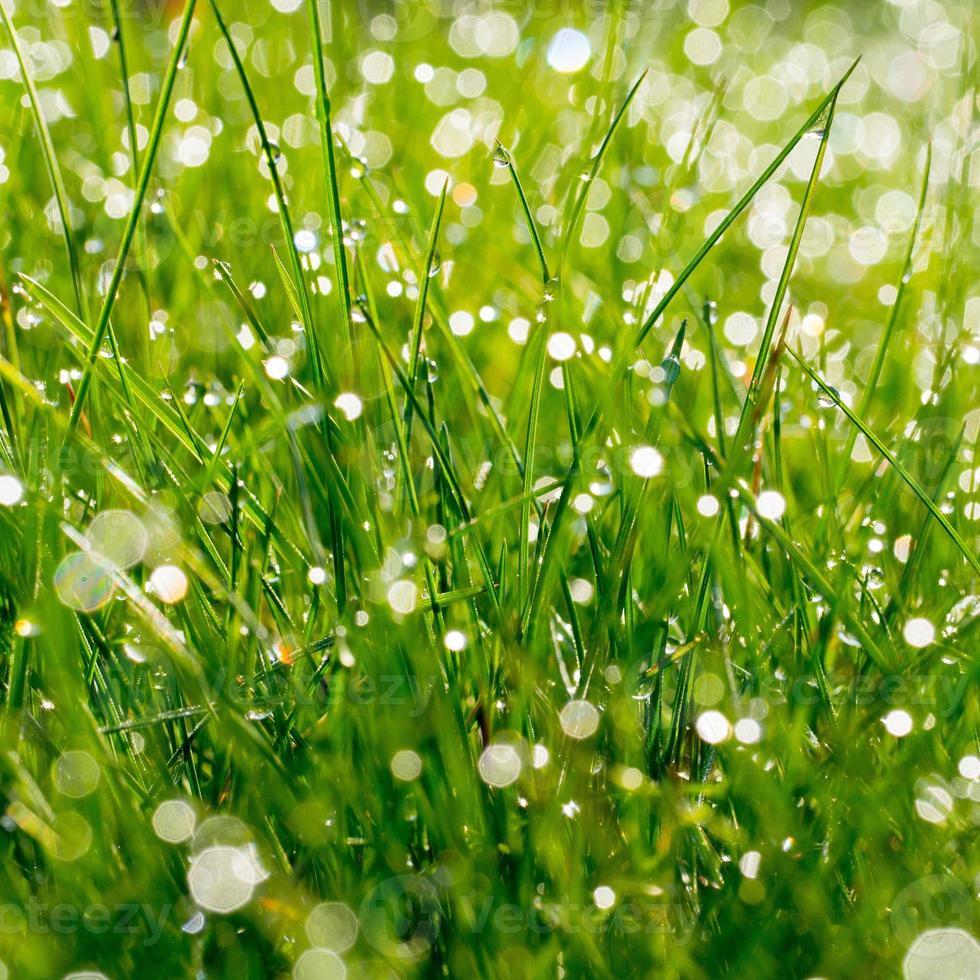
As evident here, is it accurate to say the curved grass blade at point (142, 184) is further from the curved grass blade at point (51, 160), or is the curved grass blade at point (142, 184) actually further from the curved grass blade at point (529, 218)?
the curved grass blade at point (529, 218)

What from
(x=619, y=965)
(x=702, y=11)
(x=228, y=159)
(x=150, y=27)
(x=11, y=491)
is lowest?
(x=619, y=965)

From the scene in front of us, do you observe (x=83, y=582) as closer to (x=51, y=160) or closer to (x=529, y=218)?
(x=51, y=160)

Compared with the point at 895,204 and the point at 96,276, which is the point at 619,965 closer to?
the point at 96,276

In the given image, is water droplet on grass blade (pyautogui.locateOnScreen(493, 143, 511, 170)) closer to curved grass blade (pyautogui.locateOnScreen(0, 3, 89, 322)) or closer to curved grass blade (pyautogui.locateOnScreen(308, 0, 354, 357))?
curved grass blade (pyautogui.locateOnScreen(308, 0, 354, 357))

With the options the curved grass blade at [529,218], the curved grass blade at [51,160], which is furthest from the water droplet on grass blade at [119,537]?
the curved grass blade at [529,218]

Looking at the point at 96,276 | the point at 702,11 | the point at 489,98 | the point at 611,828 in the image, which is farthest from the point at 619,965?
the point at 702,11

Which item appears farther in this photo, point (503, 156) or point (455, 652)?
point (503, 156)

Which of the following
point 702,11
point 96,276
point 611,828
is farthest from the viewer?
point 702,11

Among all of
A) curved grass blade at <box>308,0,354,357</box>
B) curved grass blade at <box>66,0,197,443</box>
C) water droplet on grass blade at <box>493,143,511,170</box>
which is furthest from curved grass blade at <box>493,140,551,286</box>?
curved grass blade at <box>66,0,197,443</box>

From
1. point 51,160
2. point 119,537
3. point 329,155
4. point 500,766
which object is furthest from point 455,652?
point 51,160

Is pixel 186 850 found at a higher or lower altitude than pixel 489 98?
lower

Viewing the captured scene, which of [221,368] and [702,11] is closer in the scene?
[221,368]
